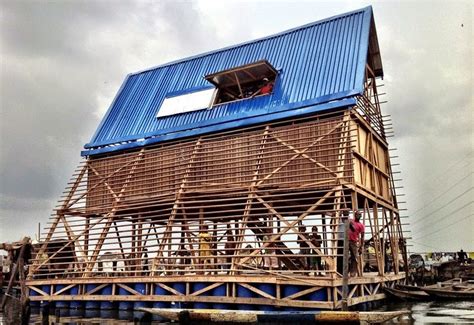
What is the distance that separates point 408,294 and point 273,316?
26.2ft

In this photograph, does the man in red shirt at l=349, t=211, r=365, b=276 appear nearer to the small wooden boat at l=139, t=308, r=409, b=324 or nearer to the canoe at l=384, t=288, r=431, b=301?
the small wooden boat at l=139, t=308, r=409, b=324

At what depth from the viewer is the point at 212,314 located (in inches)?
441

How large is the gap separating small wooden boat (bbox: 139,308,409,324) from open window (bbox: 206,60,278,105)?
9.28 meters

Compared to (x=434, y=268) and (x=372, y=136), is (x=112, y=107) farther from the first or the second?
(x=434, y=268)

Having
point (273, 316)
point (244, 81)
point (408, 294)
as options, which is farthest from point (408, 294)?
point (244, 81)

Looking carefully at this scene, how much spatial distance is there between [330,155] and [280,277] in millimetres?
4555

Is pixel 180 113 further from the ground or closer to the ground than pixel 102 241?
further from the ground

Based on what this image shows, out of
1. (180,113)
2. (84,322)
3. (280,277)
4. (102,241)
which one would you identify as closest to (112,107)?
(180,113)

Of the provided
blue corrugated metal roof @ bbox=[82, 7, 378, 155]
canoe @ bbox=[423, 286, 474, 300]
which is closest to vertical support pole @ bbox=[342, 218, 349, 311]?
blue corrugated metal roof @ bbox=[82, 7, 378, 155]

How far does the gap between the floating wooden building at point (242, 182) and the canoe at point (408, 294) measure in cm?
49

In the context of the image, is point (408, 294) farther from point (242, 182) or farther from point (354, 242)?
point (242, 182)

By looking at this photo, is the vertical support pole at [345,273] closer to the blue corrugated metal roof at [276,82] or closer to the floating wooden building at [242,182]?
the floating wooden building at [242,182]

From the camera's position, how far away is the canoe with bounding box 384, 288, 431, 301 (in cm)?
1645

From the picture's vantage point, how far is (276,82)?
18.1 metres
